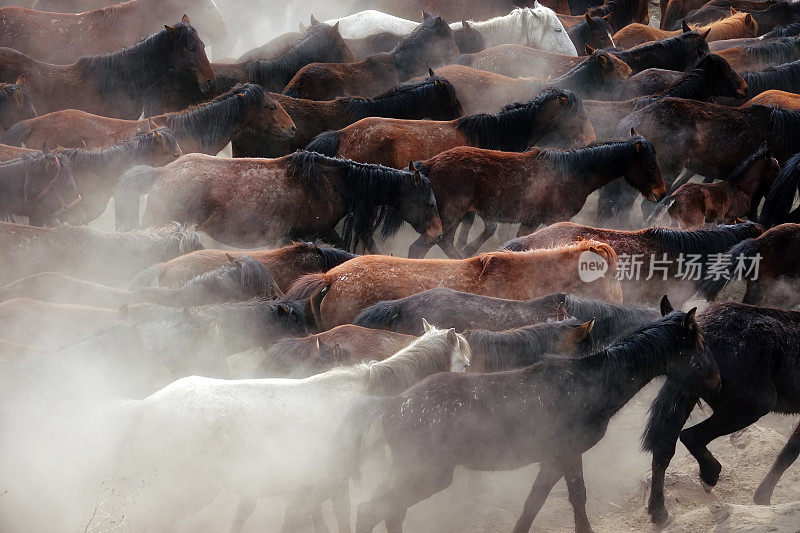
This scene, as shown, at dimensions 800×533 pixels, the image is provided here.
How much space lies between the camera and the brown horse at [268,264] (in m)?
6.93

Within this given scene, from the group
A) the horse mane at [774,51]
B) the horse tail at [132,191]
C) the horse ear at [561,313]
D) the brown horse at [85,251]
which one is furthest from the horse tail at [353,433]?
the horse mane at [774,51]

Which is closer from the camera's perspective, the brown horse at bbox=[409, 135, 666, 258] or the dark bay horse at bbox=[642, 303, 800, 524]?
the dark bay horse at bbox=[642, 303, 800, 524]

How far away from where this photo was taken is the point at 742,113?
1021cm

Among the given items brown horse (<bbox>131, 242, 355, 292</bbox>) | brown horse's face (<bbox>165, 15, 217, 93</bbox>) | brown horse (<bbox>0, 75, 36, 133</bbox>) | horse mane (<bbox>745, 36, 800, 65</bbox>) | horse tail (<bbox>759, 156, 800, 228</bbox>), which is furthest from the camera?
horse mane (<bbox>745, 36, 800, 65</bbox>)

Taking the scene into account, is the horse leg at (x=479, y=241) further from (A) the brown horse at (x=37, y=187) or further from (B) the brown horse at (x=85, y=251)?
(A) the brown horse at (x=37, y=187)

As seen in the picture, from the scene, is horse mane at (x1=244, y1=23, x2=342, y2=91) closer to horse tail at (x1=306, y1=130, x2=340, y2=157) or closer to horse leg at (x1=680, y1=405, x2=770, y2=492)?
horse tail at (x1=306, y1=130, x2=340, y2=157)

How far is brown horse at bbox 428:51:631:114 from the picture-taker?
11328mm

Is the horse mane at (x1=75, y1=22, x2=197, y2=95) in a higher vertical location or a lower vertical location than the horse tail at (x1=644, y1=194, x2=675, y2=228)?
higher

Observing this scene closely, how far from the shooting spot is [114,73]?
10.9 m

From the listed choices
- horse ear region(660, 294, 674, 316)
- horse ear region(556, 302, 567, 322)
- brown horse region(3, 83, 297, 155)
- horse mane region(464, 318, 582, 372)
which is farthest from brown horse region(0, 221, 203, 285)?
horse ear region(660, 294, 674, 316)

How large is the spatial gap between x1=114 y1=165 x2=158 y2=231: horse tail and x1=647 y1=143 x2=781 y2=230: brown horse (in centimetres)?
528

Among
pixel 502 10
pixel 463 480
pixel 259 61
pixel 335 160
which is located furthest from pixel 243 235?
pixel 502 10

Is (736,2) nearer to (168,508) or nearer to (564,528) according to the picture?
(564,528)

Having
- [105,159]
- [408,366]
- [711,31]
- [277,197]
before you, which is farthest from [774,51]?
[408,366]
